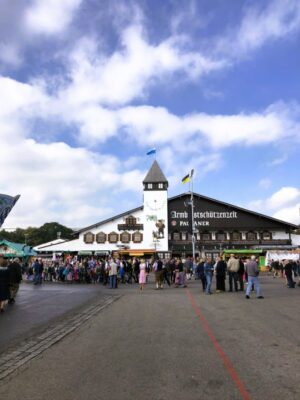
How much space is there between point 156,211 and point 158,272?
1561 inches

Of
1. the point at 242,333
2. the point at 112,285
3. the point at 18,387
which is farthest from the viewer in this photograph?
the point at 112,285

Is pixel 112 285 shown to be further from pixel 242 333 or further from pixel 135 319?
pixel 242 333

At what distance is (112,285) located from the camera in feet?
77.2

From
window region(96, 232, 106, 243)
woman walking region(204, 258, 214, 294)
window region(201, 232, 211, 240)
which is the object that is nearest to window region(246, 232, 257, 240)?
window region(201, 232, 211, 240)

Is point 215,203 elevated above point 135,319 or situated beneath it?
elevated above

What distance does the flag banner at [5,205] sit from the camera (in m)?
17.2

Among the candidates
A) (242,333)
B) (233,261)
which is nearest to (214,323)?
(242,333)

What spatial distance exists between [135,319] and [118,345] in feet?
10.6

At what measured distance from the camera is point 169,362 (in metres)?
6.06

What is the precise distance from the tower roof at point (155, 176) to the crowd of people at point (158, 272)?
2775 cm

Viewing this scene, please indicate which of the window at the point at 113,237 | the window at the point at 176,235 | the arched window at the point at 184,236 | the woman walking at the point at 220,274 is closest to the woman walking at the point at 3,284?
the woman walking at the point at 220,274

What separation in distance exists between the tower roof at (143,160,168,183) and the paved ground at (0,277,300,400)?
52.1 metres

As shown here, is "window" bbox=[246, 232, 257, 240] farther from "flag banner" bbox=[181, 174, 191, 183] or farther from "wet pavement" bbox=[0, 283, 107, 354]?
"wet pavement" bbox=[0, 283, 107, 354]

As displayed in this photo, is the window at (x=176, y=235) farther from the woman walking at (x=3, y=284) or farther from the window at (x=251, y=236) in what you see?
the woman walking at (x=3, y=284)
